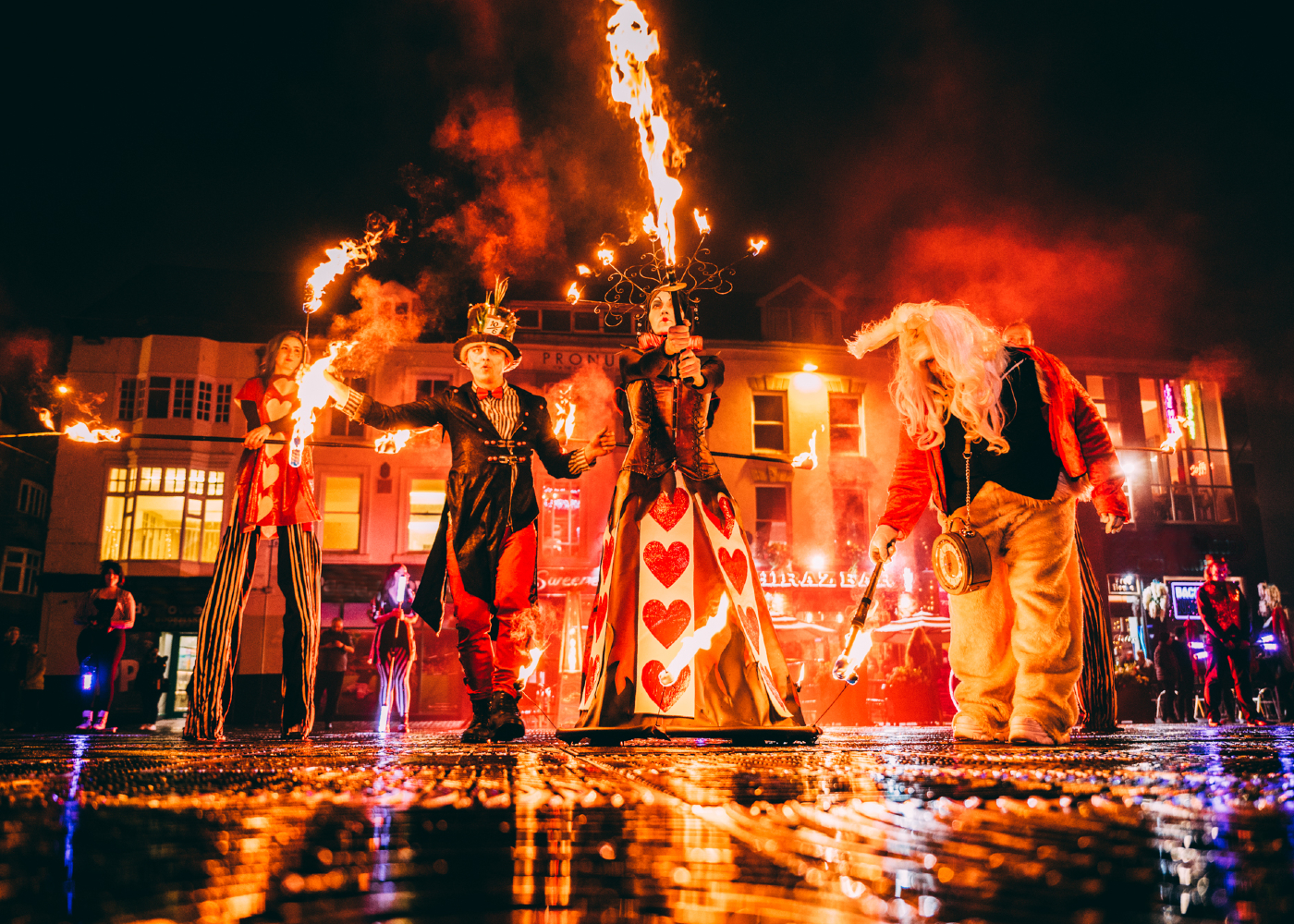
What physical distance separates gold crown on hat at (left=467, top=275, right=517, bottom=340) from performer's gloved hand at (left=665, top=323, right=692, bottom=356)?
43.7 inches

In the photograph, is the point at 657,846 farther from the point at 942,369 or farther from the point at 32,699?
the point at 32,699

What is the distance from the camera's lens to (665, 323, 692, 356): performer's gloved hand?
5242 mm

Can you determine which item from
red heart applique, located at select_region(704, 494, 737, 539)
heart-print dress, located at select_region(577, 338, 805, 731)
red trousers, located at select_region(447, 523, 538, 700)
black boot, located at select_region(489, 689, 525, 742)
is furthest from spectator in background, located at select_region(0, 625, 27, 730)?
red heart applique, located at select_region(704, 494, 737, 539)

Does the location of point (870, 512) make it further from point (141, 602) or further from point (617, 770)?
point (617, 770)

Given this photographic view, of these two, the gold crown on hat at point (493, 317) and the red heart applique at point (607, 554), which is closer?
the red heart applique at point (607, 554)

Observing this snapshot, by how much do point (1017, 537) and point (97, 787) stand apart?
3925 mm

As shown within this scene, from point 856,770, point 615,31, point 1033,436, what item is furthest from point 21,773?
point 615,31

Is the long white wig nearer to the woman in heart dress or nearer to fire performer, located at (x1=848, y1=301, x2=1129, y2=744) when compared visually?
fire performer, located at (x1=848, y1=301, x2=1129, y2=744)

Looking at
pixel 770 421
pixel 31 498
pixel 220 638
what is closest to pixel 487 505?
pixel 220 638

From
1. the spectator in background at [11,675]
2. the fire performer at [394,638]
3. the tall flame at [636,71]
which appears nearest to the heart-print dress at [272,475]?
the tall flame at [636,71]

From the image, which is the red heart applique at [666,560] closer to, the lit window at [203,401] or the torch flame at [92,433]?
the torch flame at [92,433]

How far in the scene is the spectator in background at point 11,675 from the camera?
15.2 metres

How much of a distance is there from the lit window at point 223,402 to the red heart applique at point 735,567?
86.6 feet

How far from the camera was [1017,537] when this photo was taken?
14.3 ft
